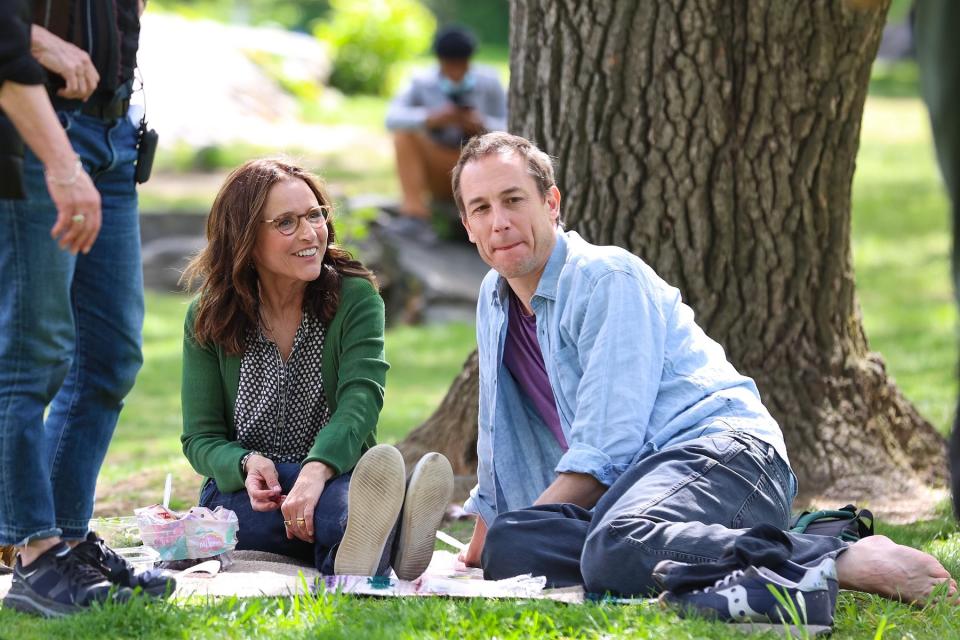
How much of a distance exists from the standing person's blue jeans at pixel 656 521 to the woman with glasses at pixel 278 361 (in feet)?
1.98

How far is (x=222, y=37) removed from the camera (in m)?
21.3

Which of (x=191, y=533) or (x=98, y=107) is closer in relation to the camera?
(x=98, y=107)

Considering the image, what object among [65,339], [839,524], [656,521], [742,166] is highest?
[742,166]

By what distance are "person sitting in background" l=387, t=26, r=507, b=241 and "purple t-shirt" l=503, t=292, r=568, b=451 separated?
22.0 ft

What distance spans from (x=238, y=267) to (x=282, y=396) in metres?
0.41

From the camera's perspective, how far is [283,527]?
3.94m

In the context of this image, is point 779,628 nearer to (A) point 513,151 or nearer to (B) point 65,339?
(A) point 513,151

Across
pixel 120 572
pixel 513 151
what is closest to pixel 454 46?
pixel 513 151

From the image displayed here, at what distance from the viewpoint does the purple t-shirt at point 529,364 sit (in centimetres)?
400

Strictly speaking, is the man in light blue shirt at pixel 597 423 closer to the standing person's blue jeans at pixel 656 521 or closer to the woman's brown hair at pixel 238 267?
the standing person's blue jeans at pixel 656 521

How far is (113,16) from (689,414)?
1.82 metres

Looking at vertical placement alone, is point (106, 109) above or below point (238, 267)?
above

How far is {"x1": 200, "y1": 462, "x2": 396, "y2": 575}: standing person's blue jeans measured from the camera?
3756mm

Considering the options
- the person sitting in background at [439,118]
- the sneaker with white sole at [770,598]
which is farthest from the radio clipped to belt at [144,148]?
the person sitting in background at [439,118]
